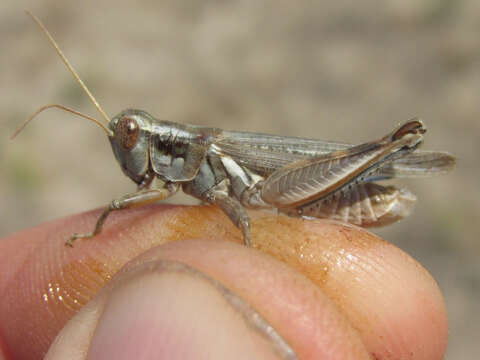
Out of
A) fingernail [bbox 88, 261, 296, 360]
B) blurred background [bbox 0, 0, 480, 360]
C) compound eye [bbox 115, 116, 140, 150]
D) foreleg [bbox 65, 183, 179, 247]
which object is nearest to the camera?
fingernail [bbox 88, 261, 296, 360]

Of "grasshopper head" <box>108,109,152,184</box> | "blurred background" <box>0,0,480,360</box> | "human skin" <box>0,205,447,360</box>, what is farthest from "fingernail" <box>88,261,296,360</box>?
"blurred background" <box>0,0,480,360</box>

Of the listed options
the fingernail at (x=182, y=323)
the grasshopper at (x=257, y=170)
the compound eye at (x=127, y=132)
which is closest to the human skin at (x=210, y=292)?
the fingernail at (x=182, y=323)

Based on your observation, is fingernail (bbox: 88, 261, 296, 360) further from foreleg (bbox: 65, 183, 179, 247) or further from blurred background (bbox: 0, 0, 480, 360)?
blurred background (bbox: 0, 0, 480, 360)

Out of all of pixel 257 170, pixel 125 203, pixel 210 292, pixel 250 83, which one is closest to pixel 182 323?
pixel 210 292

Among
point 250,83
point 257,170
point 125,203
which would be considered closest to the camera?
point 125,203

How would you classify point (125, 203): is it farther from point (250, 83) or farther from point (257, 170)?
point (250, 83)
